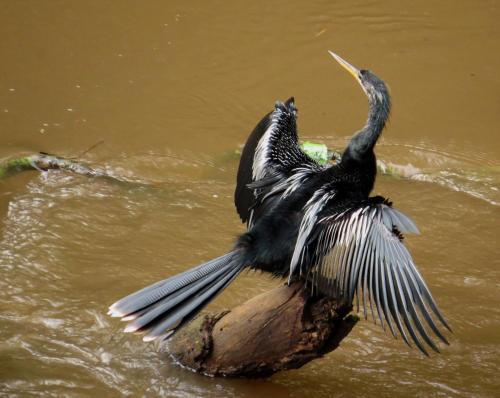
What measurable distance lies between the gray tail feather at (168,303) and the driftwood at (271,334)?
245mm

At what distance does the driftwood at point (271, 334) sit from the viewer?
3213 millimetres

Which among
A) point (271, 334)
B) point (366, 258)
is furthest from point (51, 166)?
point (366, 258)

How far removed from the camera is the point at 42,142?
5.79 metres

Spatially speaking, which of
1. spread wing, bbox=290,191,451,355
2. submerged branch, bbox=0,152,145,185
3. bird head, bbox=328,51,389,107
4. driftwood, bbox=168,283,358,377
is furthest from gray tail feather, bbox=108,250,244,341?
submerged branch, bbox=0,152,145,185

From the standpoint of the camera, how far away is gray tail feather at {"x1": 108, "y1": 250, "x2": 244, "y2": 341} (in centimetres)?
307

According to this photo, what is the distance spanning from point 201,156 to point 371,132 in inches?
88.0

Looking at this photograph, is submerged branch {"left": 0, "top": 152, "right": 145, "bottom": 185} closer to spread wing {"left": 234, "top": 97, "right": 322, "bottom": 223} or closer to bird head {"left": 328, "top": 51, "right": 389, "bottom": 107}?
spread wing {"left": 234, "top": 97, "right": 322, "bottom": 223}

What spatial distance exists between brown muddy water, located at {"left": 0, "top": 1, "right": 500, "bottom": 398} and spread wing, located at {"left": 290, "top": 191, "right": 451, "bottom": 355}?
2.31 ft

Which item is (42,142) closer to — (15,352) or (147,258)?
(147,258)

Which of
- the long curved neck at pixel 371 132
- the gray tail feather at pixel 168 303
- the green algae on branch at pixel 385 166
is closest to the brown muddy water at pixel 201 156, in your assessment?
the green algae on branch at pixel 385 166

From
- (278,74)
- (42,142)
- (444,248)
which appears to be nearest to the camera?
(444,248)

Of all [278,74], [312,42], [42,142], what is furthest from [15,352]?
[312,42]

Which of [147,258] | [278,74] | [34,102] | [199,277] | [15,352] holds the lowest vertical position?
[15,352]

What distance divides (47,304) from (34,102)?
2.95 meters
